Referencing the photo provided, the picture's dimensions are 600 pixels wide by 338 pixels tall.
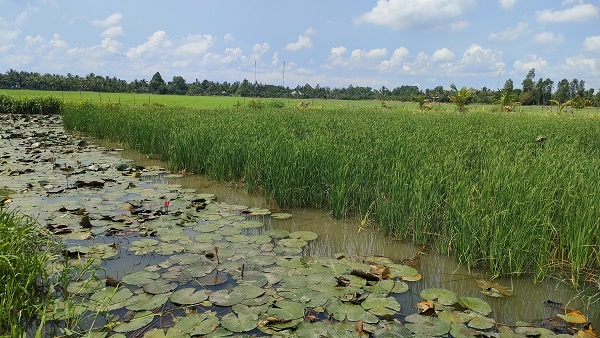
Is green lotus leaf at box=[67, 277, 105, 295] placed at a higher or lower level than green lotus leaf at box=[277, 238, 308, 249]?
lower

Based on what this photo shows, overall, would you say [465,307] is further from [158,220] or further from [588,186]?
[158,220]

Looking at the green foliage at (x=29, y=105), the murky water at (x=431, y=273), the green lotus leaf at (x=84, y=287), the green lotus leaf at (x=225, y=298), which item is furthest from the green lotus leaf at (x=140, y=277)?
the green foliage at (x=29, y=105)

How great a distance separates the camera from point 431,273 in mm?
3535

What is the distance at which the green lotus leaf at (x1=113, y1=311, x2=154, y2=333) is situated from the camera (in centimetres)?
245

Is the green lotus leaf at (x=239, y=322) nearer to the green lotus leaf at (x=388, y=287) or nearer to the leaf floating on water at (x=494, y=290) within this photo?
the green lotus leaf at (x=388, y=287)

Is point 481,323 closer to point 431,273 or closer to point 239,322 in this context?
point 431,273

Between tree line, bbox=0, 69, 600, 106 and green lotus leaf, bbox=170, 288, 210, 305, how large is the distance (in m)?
48.9

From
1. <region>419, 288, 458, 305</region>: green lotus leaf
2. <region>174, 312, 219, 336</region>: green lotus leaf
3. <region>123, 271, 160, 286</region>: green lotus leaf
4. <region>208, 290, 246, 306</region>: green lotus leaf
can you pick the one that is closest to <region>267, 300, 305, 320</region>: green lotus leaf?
<region>208, 290, 246, 306</region>: green lotus leaf

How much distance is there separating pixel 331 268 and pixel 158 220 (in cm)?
237

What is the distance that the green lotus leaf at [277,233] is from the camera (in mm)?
4254

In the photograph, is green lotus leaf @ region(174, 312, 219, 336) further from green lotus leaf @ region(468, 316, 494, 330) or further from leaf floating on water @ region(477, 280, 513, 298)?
leaf floating on water @ region(477, 280, 513, 298)

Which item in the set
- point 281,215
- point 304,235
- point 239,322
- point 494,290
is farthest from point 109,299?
point 494,290

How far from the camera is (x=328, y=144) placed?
6.27 meters

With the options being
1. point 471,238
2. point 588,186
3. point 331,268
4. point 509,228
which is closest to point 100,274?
point 331,268
